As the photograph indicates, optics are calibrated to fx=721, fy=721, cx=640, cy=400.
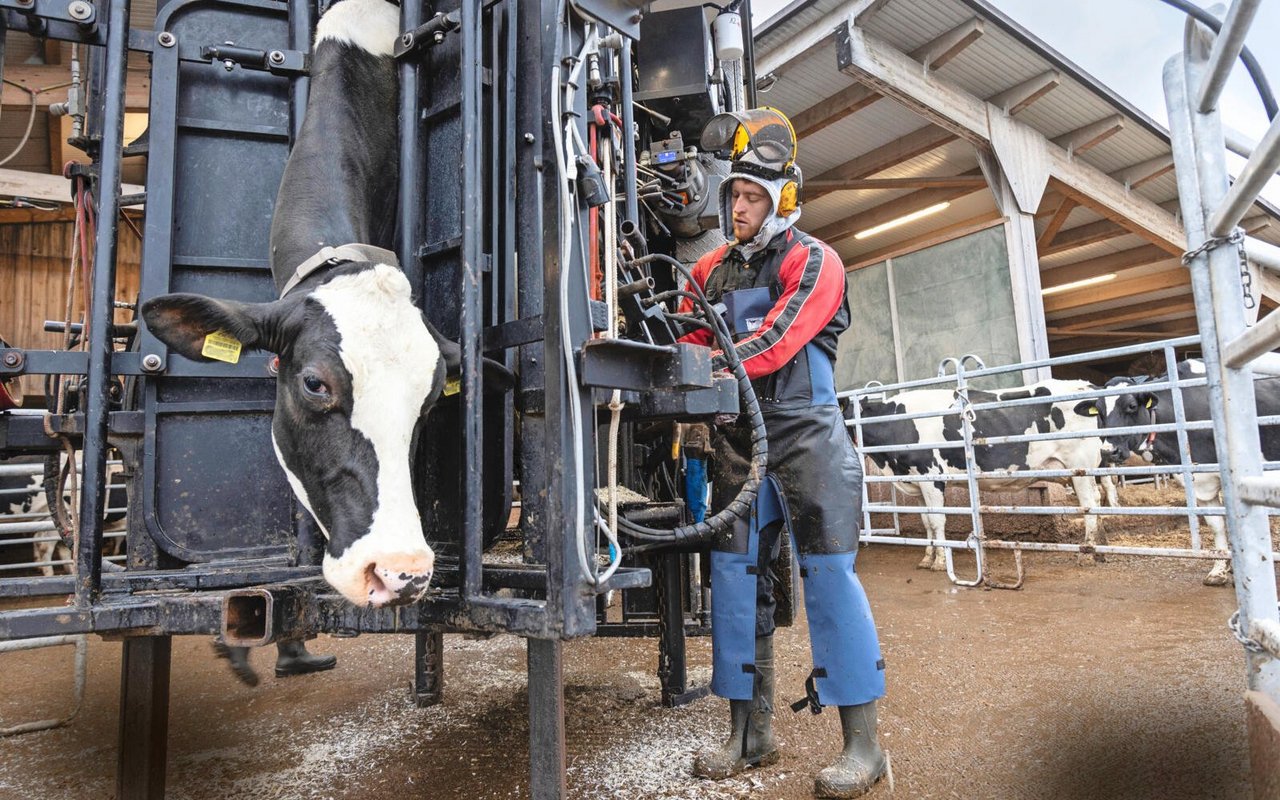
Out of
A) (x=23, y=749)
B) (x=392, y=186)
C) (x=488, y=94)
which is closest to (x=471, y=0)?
(x=488, y=94)

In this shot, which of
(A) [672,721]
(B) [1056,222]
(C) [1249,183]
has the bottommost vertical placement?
(A) [672,721]

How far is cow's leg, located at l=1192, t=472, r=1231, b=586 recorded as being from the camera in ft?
17.5

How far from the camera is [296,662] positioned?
12.5 ft

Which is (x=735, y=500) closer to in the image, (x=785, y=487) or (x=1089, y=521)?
(x=785, y=487)

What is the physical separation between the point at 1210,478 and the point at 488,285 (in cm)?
696

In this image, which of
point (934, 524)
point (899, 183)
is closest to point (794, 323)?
point (934, 524)

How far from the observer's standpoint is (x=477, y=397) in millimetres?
1751

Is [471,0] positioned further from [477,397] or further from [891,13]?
[891,13]

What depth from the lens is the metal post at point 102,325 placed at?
1.79 metres

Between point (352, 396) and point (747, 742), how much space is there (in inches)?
68.3

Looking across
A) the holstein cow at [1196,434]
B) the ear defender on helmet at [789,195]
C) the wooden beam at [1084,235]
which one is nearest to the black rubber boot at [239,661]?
the ear defender on helmet at [789,195]

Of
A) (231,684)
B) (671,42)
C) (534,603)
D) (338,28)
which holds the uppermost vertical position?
(671,42)

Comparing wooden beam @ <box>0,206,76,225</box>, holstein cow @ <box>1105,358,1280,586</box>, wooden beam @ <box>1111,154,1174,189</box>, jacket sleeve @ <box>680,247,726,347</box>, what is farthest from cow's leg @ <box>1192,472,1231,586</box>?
wooden beam @ <box>0,206,76,225</box>

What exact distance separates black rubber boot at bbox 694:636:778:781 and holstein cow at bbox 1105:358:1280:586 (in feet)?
12.4
